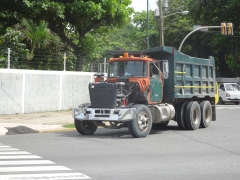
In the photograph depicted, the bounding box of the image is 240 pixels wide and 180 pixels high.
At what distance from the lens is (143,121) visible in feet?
57.4

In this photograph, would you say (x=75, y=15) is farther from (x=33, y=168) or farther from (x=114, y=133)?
(x=33, y=168)

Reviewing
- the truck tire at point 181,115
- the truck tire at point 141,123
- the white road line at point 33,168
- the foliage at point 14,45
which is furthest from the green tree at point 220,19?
the white road line at point 33,168

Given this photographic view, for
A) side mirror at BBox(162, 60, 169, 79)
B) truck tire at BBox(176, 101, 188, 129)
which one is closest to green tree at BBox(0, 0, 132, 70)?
truck tire at BBox(176, 101, 188, 129)

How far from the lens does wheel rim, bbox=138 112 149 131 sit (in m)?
17.3

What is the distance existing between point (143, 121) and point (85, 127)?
2.21 metres

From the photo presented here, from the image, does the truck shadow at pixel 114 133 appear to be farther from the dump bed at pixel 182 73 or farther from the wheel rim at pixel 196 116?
the dump bed at pixel 182 73

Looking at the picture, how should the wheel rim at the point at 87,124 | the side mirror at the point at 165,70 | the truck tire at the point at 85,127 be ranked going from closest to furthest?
the truck tire at the point at 85,127
the side mirror at the point at 165,70
the wheel rim at the point at 87,124

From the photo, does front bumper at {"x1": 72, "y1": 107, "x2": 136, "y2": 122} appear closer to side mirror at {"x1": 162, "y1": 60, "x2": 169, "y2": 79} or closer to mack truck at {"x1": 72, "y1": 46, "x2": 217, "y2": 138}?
mack truck at {"x1": 72, "y1": 46, "x2": 217, "y2": 138}

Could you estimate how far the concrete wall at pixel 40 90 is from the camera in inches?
1023

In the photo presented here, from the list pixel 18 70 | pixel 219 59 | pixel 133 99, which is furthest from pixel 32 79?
pixel 219 59

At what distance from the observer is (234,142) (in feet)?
53.8

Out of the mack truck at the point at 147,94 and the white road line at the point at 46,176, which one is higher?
the mack truck at the point at 147,94

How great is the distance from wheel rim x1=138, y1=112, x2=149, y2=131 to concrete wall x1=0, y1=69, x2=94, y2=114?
1012 cm

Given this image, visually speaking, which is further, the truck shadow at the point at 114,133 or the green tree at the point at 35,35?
the green tree at the point at 35,35
